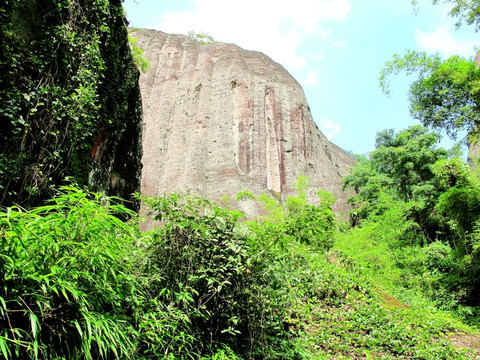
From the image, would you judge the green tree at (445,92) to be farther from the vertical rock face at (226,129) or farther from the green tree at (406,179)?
the vertical rock face at (226,129)

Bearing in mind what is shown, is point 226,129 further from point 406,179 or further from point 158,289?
point 158,289

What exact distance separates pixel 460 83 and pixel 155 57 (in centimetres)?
3196

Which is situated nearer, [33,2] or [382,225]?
[33,2]

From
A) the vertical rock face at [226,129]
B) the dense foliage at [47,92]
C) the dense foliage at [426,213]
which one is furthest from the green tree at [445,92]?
the vertical rock face at [226,129]

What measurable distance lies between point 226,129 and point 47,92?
25680mm

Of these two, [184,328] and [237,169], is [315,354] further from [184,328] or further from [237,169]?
[237,169]

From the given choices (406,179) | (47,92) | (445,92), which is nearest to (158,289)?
(47,92)

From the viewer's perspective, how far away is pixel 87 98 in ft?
15.8

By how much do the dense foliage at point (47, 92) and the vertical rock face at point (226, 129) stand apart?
2012cm

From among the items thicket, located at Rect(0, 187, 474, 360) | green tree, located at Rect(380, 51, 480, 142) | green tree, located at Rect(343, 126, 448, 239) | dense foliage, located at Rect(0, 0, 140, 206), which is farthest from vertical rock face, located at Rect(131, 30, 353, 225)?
thicket, located at Rect(0, 187, 474, 360)

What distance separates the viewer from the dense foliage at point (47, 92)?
389 centimetres

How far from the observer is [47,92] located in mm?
4344

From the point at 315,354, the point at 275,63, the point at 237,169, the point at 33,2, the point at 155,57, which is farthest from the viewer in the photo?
the point at 275,63

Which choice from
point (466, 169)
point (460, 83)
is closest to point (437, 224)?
point (466, 169)
